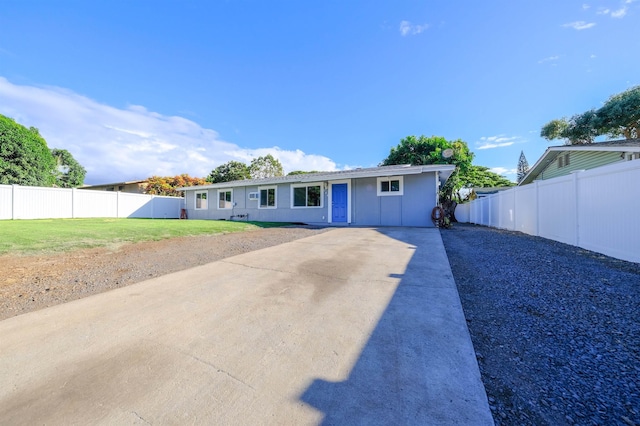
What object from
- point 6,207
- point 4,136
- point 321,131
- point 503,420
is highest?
point 321,131

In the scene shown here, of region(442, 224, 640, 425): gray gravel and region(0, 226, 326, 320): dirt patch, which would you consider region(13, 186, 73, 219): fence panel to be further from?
region(442, 224, 640, 425): gray gravel

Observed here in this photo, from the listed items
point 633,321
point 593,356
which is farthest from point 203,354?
point 633,321

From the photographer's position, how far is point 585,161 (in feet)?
36.5

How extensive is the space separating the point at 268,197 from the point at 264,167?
2518cm

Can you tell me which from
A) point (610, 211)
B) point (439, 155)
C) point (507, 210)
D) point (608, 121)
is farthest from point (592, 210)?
point (608, 121)

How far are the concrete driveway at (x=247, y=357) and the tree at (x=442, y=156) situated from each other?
16014mm

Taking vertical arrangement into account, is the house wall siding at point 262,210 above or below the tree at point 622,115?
below

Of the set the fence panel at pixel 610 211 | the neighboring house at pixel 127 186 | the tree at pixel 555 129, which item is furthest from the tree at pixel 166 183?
the tree at pixel 555 129

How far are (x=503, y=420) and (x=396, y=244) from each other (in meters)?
5.12

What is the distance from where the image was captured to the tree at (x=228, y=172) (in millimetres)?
34375

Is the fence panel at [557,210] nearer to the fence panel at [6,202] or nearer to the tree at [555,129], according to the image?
the tree at [555,129]

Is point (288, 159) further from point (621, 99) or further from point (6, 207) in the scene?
point (621, 99)

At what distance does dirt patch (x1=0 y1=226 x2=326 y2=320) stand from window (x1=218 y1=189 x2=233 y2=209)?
35.8 ft

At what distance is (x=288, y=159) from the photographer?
3956cm
